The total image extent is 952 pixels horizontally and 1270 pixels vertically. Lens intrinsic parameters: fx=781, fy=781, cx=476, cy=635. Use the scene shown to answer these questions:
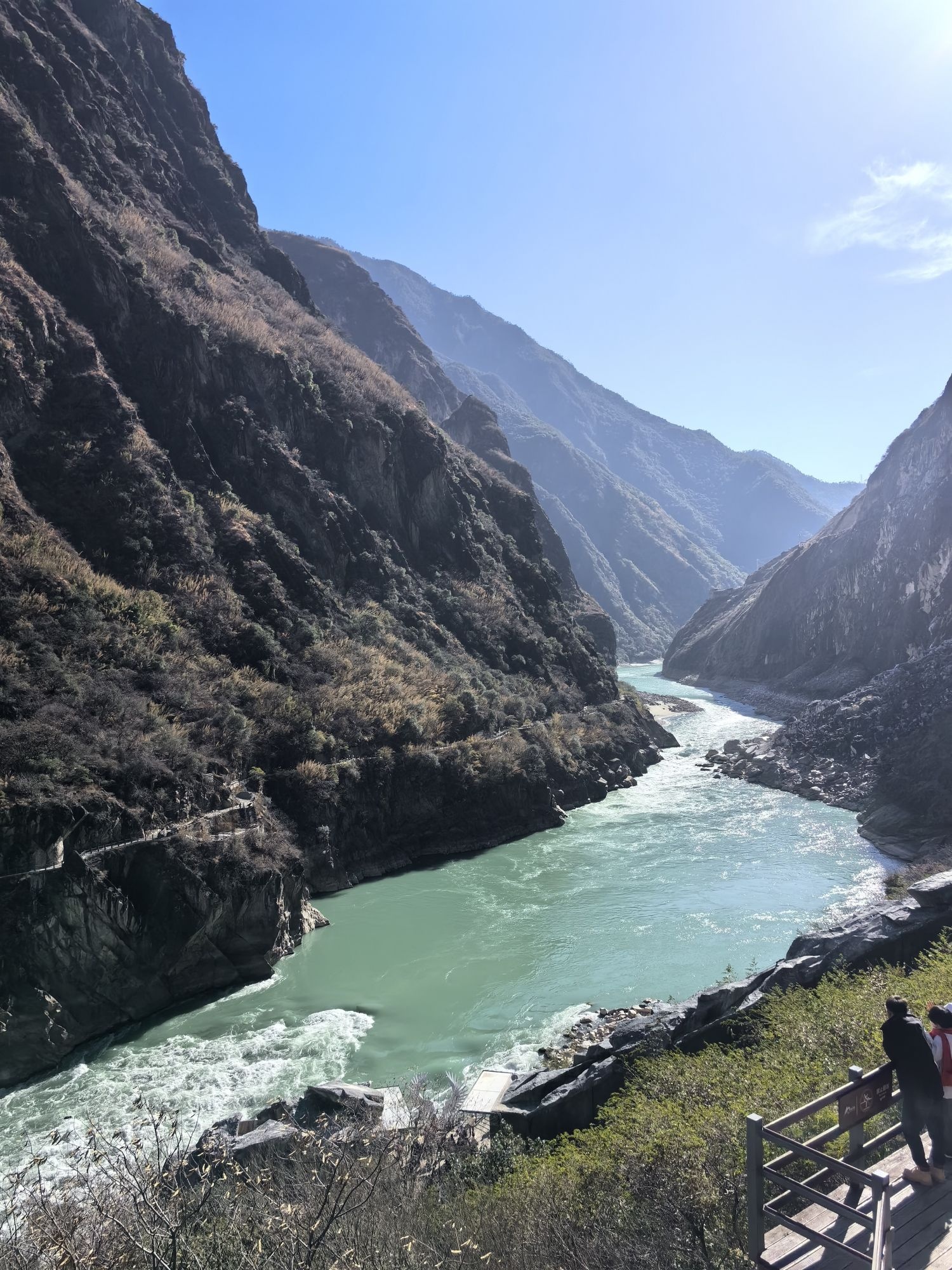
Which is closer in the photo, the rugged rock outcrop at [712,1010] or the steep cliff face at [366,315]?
the rugged rock outcrop at [712,1010]

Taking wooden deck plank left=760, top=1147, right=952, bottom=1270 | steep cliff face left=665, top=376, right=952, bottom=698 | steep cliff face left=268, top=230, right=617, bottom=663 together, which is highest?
steep cliff face left=268, top=230, right=617, bottom=663

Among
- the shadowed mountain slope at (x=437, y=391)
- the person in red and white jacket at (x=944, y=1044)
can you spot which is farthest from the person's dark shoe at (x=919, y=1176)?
the shadowed mountain slope at (x=437, y=391)

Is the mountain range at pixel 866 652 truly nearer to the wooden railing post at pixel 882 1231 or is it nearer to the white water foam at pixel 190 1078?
the white water foam at pixel 190 1078


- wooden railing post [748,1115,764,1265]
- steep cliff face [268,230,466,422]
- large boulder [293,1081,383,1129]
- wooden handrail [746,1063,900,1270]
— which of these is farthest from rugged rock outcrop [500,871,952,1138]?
steep cliff face [268,230,466,422]

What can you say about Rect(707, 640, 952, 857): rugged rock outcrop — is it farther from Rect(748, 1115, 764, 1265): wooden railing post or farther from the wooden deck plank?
Rect(748, 1115, 764, 1265): wooden railing post

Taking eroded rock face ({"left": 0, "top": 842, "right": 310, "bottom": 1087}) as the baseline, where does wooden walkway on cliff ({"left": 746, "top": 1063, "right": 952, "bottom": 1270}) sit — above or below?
above

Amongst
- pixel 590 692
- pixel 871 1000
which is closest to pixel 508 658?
pixel 590 692
